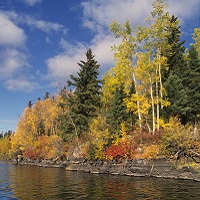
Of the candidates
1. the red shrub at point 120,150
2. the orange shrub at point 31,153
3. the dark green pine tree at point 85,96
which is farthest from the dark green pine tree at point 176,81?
the orange shrub at point 31,153

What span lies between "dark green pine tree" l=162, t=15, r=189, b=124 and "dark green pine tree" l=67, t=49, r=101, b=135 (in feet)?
40.5

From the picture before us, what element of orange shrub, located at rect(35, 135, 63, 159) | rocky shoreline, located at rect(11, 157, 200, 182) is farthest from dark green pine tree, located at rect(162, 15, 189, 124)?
orange shrub, located at rect(35, 135, 63, 159)

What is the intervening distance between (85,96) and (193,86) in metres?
17.8

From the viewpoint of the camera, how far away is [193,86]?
3375 cm

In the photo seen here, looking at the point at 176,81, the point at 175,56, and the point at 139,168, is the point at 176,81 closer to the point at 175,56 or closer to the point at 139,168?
the point at 175,56

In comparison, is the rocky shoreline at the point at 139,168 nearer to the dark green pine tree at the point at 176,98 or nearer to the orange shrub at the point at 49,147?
the dark green pine tree at the point at 176,98

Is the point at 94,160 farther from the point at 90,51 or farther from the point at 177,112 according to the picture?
the point at 90,51

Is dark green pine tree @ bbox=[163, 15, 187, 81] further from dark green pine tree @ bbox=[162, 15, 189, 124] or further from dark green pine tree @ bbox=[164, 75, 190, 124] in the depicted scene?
dark green pine tree @ bbox=[164, 75, 190, 124]

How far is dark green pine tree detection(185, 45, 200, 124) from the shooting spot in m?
32.5

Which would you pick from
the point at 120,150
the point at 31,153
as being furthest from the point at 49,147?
the point at 120,150

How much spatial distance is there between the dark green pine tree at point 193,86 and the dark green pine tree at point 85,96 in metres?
15.2

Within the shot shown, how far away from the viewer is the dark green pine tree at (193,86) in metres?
32.5

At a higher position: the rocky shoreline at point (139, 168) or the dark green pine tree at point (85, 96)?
the dark green pine tree at point (85, 96)

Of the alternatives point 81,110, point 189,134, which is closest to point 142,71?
point 189,134
